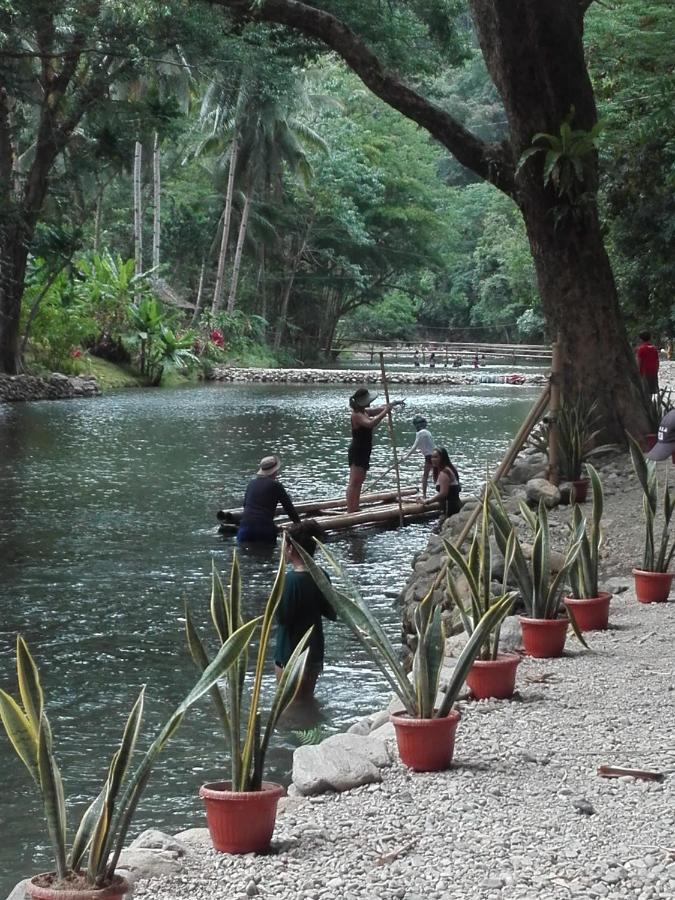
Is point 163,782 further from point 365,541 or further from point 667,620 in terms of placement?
point 365,541

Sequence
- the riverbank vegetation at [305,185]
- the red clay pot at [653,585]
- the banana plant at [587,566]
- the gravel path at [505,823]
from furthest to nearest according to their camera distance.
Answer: the riverbank vegetation at [305,185] → the red clay pot at [653,585] → the banana plant at [587,566] → the gravel path at [505,823]

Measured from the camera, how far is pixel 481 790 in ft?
14.7

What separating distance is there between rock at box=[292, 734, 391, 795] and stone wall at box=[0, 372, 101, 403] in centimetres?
2857

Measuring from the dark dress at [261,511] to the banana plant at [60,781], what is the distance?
8762 millimetres

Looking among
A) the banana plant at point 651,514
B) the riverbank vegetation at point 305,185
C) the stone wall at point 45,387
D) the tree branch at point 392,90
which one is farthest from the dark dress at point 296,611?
the stone wall at point 45,387

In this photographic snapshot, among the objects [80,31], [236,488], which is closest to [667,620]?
[236,488]

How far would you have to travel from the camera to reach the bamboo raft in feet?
44.8

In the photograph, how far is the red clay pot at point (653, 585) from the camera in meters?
7.94

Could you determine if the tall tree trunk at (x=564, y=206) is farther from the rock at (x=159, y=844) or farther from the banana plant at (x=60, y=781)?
the banana plant at (x=60, y=781)

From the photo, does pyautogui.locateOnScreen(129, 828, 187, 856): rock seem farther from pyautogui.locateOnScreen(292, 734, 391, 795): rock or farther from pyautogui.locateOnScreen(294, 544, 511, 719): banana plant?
pyautogui.locateOnScreen(294, 544, 511, 719): banana plant

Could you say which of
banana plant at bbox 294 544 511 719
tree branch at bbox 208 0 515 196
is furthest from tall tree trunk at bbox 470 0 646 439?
banana plant at bbox 294 544 511 719

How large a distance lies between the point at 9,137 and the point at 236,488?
56.8 ft

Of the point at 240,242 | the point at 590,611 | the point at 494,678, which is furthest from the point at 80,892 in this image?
the point at 240,242

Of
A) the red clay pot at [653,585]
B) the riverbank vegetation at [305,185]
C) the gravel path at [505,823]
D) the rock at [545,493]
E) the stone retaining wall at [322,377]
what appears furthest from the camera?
the stone retaining wall at [322,377]
